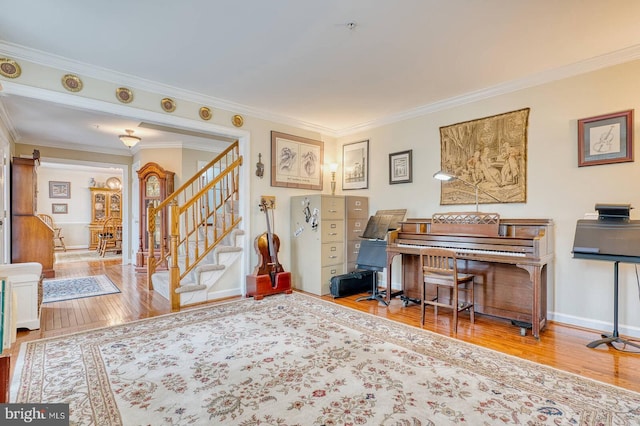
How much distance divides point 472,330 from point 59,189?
1185cm

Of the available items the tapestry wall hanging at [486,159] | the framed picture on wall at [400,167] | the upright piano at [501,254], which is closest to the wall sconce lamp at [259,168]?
the framed picture on wall at [400,167]

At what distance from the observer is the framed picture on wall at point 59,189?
9641 mm

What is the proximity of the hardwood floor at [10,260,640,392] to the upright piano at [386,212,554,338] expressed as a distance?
199 mm

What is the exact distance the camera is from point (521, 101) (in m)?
3.52

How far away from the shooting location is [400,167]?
4652mm

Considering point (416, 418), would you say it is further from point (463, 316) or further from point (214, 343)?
point (463, 316)

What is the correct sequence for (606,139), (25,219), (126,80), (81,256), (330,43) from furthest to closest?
(81,256) → (25,219) → (126,80) → (606,139) → (330,43)

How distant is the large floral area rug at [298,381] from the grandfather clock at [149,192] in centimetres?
366

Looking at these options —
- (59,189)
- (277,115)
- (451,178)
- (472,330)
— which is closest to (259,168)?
(277,115)

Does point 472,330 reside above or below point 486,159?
below

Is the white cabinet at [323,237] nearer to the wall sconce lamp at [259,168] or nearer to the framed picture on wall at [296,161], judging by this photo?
the framed picture on wall at [296,161]

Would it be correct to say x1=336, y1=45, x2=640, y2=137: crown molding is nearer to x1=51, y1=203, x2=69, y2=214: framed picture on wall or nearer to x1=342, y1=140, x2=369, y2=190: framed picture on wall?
x1=342, y1=140, x2=369, y2=190: framed picture on wall

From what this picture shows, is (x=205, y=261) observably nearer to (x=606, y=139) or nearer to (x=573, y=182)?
(x=573, y=182)

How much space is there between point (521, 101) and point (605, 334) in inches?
98.0
